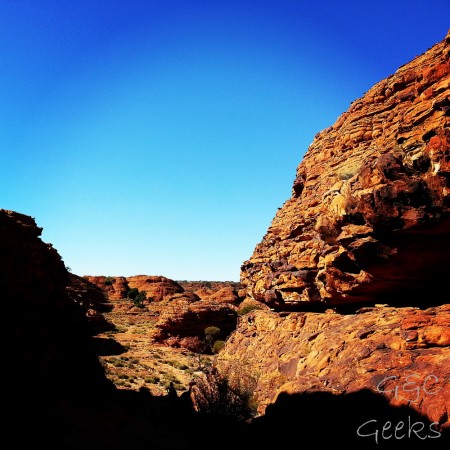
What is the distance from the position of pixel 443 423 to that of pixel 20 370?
14.7 meters

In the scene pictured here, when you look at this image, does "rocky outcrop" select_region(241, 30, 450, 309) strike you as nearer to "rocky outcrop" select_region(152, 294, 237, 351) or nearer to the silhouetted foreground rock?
the silhouetted foreground rock

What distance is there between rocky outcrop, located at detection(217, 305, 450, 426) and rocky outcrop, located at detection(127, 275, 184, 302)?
7053 cm

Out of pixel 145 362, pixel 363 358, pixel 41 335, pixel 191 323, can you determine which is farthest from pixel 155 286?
pixel 363 358

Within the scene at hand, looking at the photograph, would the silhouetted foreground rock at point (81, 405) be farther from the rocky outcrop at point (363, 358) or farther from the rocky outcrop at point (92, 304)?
the rocky outcrop at point (92, 304)

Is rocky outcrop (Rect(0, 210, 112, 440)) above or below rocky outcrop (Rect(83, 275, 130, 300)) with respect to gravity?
below

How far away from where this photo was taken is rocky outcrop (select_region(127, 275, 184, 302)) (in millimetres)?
86188

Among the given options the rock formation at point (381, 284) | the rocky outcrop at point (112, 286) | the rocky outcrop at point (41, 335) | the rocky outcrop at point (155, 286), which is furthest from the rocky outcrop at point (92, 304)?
the rock formation at point (381, 284)

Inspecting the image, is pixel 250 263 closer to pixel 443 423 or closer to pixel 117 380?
pixel 117 380

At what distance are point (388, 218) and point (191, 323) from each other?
33950 millimetres

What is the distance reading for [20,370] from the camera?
44.2ft

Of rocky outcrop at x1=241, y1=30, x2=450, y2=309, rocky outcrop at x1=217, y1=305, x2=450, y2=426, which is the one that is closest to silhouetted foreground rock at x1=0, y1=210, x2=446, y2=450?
rocky outcrop at x1=217, y1=305, x2=450, y2=426

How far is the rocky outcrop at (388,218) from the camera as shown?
10.3 meters

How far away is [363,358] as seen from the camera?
11.1 m

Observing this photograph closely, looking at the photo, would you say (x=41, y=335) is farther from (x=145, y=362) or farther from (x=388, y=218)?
(x=145, y=362)
